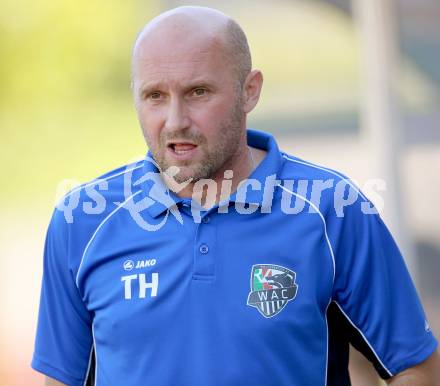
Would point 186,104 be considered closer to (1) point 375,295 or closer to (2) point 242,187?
(2) point 242,187

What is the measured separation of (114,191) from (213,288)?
0.36 metres

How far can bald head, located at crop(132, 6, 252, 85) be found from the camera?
85.6 inches

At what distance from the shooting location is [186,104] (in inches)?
84.0

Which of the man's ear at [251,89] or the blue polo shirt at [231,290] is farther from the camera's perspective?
the man's ear at [251,89]

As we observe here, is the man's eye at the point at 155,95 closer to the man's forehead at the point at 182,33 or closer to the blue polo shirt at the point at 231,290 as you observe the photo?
the man's forehead at the point at 182,33

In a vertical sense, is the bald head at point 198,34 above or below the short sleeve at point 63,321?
above

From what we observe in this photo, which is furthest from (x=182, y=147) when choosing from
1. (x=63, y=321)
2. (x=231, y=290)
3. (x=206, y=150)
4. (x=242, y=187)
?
(x=63, y=321)

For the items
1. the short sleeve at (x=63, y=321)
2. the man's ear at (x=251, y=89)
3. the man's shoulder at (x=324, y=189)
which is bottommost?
the short sleeve at (x=63, y=321)

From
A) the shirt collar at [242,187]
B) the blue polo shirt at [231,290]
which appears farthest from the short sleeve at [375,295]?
the shirt collar at [242,187]

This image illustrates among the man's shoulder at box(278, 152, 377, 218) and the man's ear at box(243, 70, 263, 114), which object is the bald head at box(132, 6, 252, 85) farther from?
the man's shoulder at box(278, 152, 377, 218)

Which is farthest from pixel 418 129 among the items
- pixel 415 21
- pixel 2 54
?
pixel 2 54

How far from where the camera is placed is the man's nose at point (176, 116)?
6.91 ft

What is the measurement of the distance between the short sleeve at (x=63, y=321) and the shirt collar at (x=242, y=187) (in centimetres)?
20

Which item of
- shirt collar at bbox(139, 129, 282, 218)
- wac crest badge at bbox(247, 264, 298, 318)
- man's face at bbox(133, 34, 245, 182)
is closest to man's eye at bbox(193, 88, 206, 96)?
man's face at bbox(133, 34, 245, 182)
